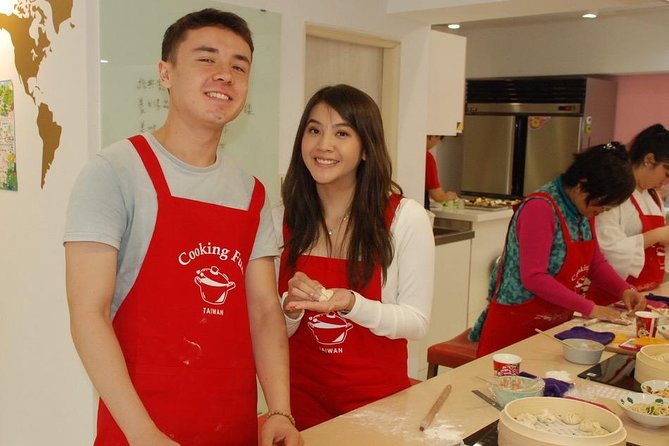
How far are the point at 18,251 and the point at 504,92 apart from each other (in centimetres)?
546

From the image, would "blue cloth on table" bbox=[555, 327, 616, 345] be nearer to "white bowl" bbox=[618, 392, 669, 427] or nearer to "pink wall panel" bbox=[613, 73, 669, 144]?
"white bowl" bbox=[618, 392, 669, 427]

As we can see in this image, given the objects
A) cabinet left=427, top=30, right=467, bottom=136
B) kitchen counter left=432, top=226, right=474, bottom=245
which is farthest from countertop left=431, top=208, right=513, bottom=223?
cabinet left=427, top=30, right=467, bottom=136

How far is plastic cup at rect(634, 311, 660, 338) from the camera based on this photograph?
7.77ft

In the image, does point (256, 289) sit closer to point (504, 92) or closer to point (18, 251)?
point (18, 251)

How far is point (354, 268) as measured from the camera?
193 centimetres

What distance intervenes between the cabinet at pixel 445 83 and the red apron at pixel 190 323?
3212 millimetres

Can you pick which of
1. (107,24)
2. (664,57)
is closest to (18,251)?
(107,24)

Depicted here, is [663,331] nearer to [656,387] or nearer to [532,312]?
[532,312]

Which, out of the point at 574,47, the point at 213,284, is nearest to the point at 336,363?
the point at 213,284

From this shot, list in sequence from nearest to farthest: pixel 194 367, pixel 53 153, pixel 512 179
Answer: pixel 194 367
pixel 53 153
pixel 512 179

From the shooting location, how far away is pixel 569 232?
2.58m

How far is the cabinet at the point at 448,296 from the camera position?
4.42 meters

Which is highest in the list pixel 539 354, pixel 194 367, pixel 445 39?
pixel 445 39

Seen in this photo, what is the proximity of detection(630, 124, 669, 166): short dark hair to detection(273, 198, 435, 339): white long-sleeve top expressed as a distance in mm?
1740
